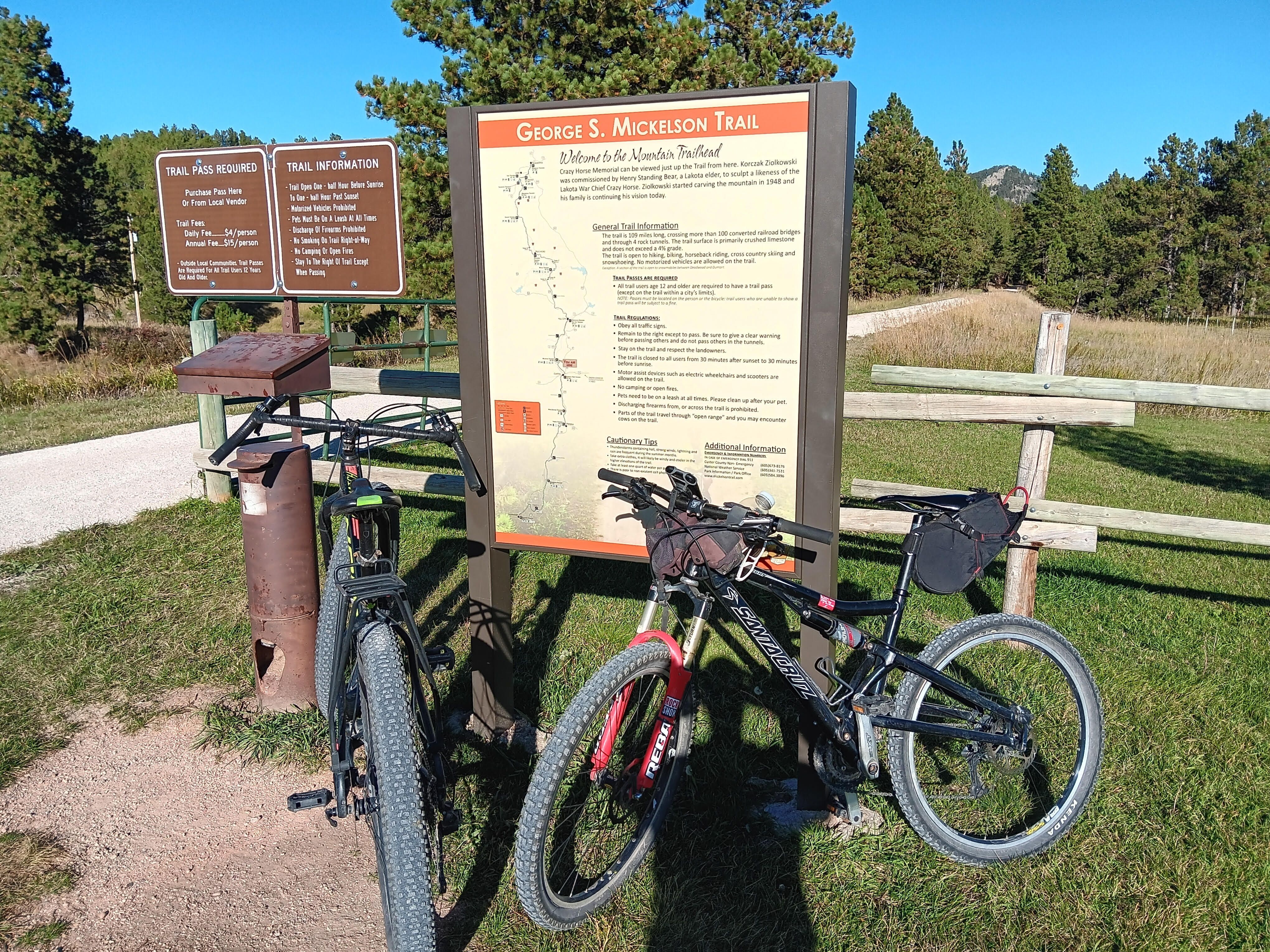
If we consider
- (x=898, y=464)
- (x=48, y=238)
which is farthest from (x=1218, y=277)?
(x=48, y=238)

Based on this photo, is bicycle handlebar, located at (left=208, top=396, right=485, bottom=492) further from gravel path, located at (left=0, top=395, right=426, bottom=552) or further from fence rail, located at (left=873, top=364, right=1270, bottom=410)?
gravel path, located at (left=0, top=395, right=426, bottom=552)

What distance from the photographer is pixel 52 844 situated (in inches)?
125

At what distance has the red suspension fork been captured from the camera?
2727 mm

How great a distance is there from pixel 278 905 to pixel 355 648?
92 cm

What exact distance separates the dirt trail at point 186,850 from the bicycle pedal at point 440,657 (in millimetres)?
774

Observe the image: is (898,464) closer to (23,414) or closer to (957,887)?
(957,887)

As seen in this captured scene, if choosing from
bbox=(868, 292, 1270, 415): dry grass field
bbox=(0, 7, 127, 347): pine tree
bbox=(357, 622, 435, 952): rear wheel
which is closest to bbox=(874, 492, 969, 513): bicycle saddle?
bbox=(357, 622, 435, 952): rear wheel

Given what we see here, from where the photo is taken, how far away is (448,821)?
2709mm

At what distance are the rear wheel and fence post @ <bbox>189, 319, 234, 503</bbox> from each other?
4.96 m

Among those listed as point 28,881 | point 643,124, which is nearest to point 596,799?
point 28,881

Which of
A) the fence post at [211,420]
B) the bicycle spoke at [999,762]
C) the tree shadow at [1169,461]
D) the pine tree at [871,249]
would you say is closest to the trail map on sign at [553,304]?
the bicycle spoke at [999,762]

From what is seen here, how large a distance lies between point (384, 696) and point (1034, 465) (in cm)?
342

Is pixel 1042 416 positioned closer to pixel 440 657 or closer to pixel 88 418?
pixel 440 657

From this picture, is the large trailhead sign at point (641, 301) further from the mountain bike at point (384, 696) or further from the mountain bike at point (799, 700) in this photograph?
the mountain bike at point (384, 696)
